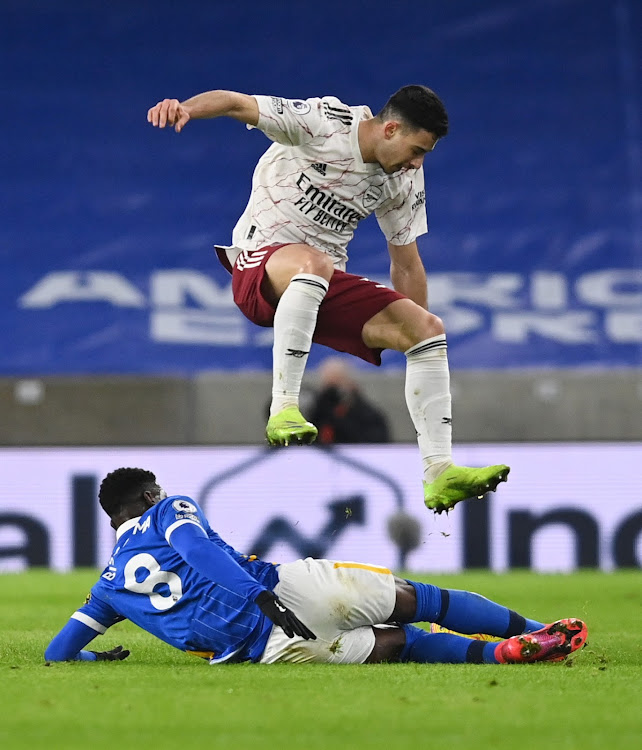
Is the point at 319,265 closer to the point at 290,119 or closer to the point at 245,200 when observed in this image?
the point at 290,119

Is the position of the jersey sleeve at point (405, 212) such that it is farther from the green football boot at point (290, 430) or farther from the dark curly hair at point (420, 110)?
the green football boot at point (290, 430)

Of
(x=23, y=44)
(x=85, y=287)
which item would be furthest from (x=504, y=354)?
(x=23, y=44)

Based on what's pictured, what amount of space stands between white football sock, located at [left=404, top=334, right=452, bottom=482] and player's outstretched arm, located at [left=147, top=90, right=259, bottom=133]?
4.42 feet

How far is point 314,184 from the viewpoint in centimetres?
603

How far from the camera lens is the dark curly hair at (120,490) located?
19.6 ft

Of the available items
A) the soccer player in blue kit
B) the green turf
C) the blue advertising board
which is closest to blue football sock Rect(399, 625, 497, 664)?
the soccer player in blue kit

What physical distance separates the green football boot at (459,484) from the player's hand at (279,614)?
3.07 feet

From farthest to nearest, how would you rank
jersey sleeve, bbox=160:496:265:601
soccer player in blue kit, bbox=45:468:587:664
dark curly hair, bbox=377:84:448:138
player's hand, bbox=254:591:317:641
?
dark curly hair, bbox=377:84:448:138 < soccer player in blue kit, bbox=45:468:587:664 < jersey sleeve, bbox=160:496:265:601 < player's hand, bbox=254:591:317:641

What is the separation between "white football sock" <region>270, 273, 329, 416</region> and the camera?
5809mm

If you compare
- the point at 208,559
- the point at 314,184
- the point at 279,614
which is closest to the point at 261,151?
the point at 314,184

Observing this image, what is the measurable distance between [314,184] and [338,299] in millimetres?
Answer: 526

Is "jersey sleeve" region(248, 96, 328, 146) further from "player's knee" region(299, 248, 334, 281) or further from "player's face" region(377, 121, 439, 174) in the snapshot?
"player's knee" region(299, 248, 334, 281)

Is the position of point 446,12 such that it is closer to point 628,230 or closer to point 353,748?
point 628,230

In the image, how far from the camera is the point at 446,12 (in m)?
16.7
